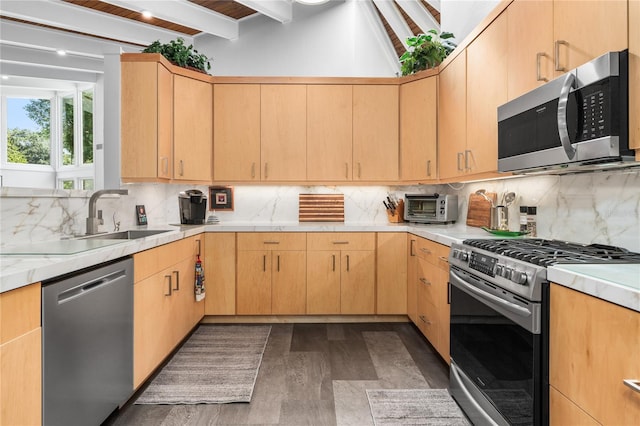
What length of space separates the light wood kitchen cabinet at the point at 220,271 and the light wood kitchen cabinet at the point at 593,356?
2714 millimetres

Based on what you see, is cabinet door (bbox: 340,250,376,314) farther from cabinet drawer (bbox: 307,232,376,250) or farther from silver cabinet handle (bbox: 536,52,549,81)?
silver cabinet handle (bbox: 536,52,549,81)

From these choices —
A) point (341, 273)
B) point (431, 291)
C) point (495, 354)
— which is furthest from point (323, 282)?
point (495, 354)

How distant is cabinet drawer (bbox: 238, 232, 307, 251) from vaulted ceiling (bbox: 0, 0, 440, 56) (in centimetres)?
248

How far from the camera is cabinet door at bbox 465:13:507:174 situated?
7.45 feet

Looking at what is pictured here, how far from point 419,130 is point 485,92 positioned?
108 cm

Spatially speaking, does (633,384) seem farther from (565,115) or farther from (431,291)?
(431,291)

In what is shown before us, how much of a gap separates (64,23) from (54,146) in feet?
7.27

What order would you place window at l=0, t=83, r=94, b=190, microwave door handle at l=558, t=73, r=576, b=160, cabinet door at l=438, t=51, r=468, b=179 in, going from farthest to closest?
cabinet door at l=438, t=51, r=468, b=179, window at l=0, t=83, r=94, b=190, microwave door handle at l=558, t=73, r=576, b=160

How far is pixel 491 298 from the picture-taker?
5.47 feet

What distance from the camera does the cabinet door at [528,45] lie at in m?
1.81

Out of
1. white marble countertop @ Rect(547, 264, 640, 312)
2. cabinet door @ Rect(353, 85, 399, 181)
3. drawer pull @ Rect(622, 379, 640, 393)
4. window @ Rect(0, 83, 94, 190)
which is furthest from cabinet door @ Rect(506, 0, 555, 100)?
window @ Rect(0, 83, 94, 190)

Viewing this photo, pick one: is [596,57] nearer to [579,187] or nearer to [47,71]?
[579,187]

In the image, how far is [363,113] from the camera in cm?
374

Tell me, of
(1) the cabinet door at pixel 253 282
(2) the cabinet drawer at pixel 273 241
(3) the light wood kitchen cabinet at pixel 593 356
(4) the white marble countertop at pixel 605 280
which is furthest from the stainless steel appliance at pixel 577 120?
(1) the cabinet door at pixel 253 282
